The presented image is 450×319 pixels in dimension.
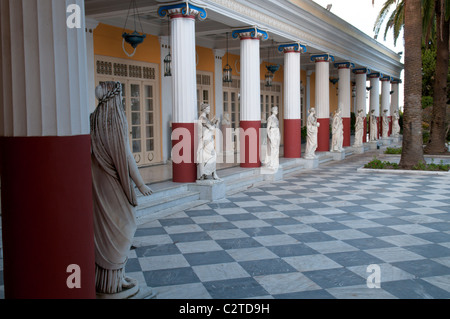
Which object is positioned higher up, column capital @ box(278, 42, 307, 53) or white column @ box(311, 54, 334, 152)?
column capital @ box(278, 42, 307, 53)

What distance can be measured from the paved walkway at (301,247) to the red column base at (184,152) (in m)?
0.85

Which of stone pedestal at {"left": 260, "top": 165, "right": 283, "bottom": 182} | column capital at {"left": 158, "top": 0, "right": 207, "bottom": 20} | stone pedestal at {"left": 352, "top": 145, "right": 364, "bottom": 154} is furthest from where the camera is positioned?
stone pedestal at {"left": 352, "top": 145, "right": 364, "bottom": 154}

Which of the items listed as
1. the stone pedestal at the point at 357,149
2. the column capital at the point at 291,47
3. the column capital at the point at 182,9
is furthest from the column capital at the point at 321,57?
the column capital at the point at 182,9

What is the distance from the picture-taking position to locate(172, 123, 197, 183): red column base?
8555mm

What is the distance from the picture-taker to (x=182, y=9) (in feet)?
27.0

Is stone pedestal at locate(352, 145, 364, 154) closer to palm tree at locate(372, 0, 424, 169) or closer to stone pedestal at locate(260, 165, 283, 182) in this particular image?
palm tree at locate(372, 0, 424, 169)

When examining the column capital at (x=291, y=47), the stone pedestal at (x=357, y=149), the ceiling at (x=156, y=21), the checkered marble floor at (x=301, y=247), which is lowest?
the checkered marble floor at (x=301, y=247)

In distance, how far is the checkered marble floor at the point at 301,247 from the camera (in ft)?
14.2

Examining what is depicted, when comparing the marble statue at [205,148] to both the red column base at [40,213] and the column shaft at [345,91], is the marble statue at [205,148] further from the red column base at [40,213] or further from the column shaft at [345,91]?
the column shaft at [345,91]

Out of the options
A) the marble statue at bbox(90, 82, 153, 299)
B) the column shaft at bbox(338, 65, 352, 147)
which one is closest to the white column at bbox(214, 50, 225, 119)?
the column shaft at bbox(338, 65, 352, 147)

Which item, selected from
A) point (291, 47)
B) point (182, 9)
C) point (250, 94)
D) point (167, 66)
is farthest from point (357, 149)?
point (182, 9)

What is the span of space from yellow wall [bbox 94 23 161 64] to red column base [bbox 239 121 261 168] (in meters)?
3.26

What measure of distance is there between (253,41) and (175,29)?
306cm
